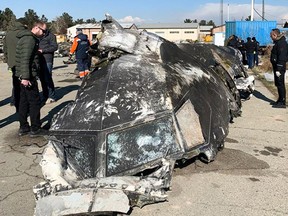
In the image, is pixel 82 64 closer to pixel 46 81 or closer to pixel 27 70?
pixel 46 81

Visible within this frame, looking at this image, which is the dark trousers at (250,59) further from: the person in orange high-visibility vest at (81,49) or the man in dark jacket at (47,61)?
the man in dark jacket at (47,61)

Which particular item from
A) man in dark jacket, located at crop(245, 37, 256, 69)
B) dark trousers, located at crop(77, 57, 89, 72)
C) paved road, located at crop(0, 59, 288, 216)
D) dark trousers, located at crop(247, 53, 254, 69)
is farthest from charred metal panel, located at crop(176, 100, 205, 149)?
dark trousers, located at crop(247, 53, 254, 69)

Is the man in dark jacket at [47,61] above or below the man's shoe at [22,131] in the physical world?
above

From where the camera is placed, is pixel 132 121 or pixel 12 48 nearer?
pixel 132 121

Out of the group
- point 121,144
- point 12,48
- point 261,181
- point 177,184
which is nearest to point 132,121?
point 121,144

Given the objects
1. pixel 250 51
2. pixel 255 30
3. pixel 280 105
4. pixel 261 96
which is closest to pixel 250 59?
pixel 250 51

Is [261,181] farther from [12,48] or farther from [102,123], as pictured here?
[12,48]

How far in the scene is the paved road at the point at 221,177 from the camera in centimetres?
355

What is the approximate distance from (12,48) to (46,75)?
175 centimetres

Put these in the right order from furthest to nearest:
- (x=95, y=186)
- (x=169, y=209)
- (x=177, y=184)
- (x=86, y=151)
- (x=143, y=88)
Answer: (x=143, y=88) < (x=177, y=184) < (x=86, y=151) < (x=169, y=209) < (x=95, y=186)

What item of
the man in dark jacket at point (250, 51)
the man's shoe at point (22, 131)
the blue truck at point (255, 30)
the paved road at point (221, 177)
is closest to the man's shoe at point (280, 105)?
the paved road at point (221, 177)

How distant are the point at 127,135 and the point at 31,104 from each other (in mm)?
2463

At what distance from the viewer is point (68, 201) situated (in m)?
3.08

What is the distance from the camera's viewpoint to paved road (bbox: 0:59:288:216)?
11.6 ft
